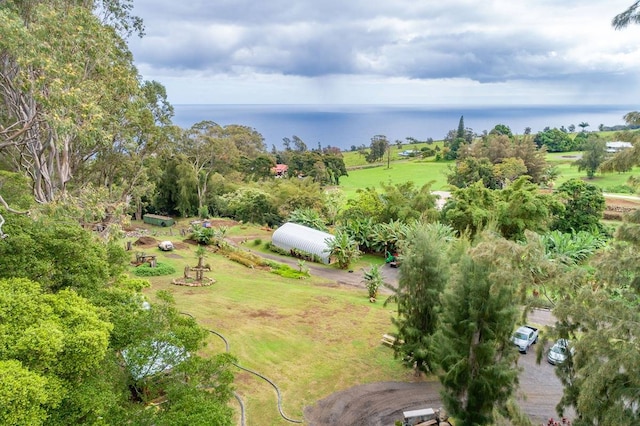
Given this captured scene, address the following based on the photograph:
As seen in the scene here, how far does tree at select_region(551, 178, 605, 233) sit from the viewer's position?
35.8 metres

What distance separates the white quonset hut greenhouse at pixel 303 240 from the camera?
3161 cm

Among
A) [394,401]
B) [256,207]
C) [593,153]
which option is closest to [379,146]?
[593,153]

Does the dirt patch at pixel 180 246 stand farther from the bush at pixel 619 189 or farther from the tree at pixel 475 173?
the bush at pixel 619 189

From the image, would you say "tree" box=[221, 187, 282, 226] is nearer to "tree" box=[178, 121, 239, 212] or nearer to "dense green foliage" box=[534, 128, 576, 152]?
"tree" box=[178, 121, 239, 212]

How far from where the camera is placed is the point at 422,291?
46.4 feet

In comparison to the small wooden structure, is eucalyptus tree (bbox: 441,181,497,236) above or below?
above

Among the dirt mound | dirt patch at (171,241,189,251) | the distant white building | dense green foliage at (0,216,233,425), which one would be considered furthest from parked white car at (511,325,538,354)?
the dirt mound

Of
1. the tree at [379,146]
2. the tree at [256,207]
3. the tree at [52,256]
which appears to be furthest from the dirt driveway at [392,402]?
the tree at [379,146]

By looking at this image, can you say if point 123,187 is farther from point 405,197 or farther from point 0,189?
point 405,197

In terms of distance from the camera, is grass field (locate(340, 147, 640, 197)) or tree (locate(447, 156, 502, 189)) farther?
grass field (locate(340, 147, 640, 197))

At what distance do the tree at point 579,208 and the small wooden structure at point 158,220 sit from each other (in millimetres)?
41424

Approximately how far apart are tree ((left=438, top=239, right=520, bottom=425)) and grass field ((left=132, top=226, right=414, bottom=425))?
180 inches

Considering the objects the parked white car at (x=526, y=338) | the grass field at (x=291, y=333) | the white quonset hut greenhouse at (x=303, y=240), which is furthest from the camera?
the white quonset hut greenhouse at (x=303, y=240)

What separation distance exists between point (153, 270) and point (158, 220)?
26528 mm
